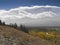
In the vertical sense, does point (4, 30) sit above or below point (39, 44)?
above

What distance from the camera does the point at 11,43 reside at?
29.7 metres

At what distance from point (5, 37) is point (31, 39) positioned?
4.24 metres

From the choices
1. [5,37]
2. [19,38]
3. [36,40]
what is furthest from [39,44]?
[5,37]

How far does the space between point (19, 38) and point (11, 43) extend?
176 centimetres

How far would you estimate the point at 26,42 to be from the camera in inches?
1228

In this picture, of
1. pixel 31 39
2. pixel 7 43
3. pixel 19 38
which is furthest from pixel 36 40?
pixel 7 43

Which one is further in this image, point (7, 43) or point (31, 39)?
point (31, 39)

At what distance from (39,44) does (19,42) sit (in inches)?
138

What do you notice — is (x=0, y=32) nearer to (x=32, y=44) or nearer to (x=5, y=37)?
(x=5, y=37)

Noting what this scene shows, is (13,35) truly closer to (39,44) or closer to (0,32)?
(0,32)

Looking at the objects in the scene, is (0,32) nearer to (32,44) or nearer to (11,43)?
(11,43)

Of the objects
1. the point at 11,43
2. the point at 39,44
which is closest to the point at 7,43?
the point at 11,43

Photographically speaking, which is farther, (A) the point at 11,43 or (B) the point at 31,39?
(B) the point at 31,39

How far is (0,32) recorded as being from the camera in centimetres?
3166
